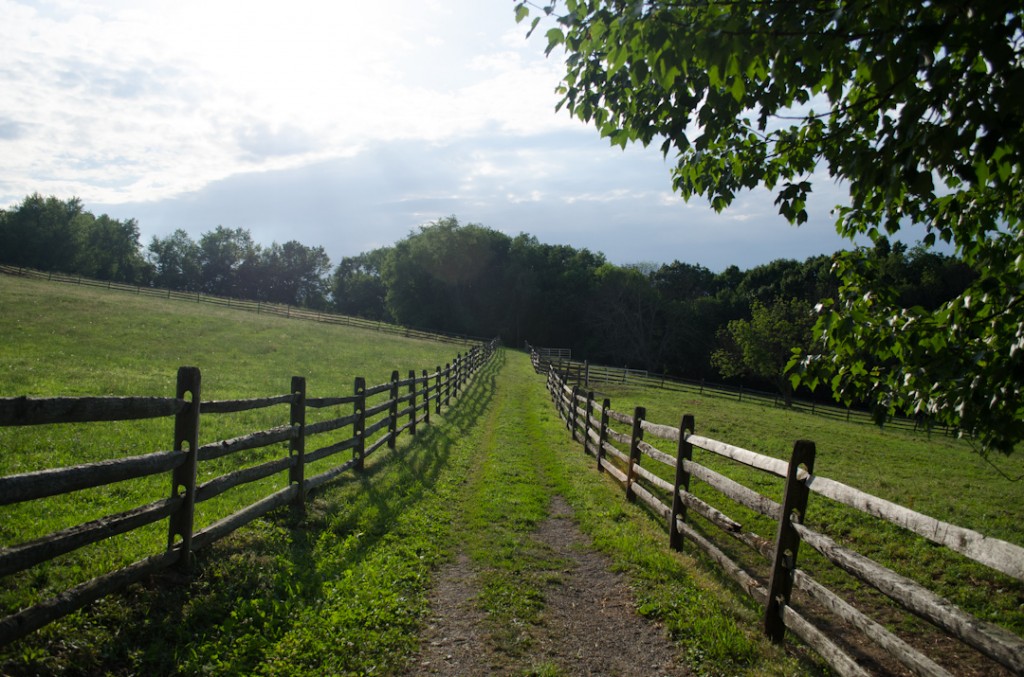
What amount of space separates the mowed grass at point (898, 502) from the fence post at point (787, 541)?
177cm

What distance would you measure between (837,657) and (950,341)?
2.55 metres

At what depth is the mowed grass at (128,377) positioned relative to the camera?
209 inches

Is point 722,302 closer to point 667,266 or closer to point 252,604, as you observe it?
point 667,266

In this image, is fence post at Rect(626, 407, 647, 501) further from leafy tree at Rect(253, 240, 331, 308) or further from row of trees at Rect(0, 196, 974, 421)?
leafy tree at Rect(253, 240, 331, 308)

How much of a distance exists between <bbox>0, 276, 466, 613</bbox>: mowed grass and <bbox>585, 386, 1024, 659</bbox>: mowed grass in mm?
6497

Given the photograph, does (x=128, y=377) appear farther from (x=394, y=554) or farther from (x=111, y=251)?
(x=111, y=251)

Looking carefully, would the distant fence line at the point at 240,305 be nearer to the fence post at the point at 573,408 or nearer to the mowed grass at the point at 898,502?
the mowed grass at the point at 898,502

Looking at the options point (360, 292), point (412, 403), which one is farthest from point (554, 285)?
point (412, 403)

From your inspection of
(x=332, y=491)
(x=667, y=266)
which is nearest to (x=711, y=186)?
(x=332, y=491)

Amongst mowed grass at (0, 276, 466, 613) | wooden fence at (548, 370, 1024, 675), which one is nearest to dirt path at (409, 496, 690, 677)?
wooden fence at (548, 370, 1024, 675)

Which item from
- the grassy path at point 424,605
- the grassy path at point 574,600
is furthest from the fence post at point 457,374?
the grassy path at point 424,605

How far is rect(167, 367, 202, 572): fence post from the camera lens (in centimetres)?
476

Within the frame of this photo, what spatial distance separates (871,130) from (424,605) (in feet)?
16.9

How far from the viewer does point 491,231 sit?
84188 millimetres
